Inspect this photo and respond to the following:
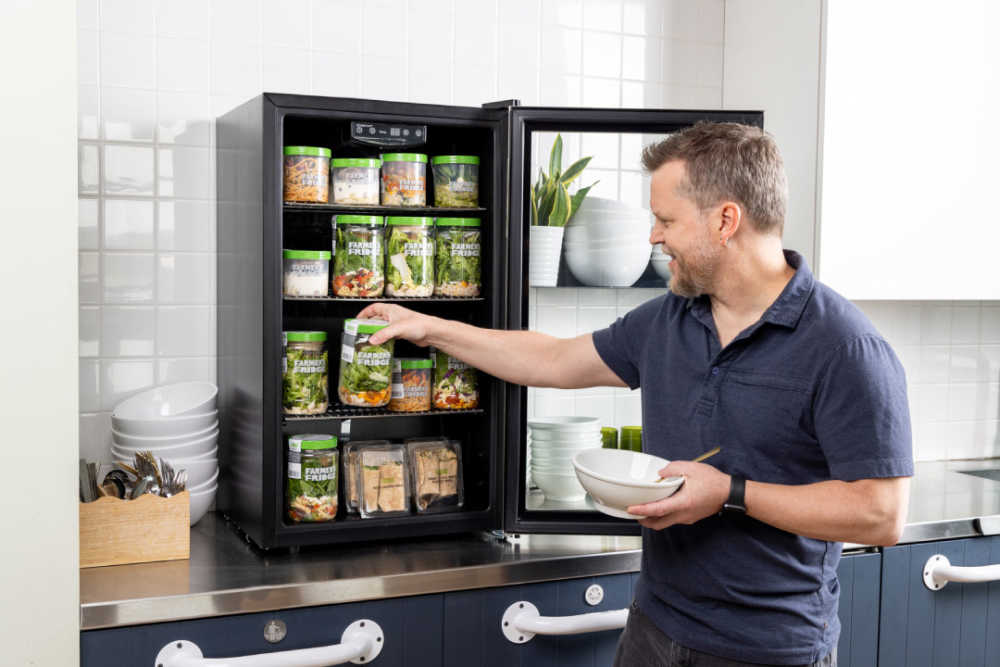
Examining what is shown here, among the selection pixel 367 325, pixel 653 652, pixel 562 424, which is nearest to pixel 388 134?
pixel 367 325

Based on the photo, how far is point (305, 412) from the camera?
203cm

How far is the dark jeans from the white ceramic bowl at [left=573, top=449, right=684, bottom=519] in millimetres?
245

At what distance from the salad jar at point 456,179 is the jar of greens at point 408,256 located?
8 cm

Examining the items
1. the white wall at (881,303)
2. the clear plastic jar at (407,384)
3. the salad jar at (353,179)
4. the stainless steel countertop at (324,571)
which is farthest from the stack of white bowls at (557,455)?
the white wall at (881,303)

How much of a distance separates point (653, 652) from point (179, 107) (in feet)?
5.16

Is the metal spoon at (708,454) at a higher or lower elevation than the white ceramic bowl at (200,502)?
higher

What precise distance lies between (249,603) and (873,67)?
6.43ft

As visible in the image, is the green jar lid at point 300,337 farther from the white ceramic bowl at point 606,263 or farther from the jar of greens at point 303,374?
the white ceramic bowl at point 606,263

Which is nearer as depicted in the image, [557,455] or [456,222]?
[456,222]

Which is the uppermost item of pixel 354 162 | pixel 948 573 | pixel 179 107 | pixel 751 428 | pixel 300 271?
pixel 179 107

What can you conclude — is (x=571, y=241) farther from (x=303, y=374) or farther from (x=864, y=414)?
(x=864, y=414)

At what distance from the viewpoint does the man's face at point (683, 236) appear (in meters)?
1.69

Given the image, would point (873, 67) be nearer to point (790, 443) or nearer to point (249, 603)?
point (790, 443)

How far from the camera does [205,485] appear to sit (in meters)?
2.16
